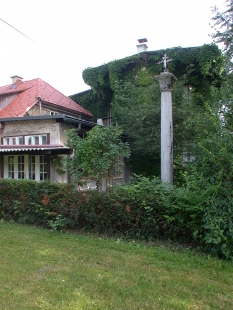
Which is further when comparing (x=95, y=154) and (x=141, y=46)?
(x=141, y=46)

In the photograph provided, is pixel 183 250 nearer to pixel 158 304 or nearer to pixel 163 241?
pixel 163 241

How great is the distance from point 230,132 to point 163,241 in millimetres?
2591

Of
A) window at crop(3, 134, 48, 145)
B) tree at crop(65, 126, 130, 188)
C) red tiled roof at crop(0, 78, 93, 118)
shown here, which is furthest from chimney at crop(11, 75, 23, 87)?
tree at crop(65, 126, 130, 188)

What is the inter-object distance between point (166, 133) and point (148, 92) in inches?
250

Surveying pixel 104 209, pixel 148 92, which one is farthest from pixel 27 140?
pixel 104 209

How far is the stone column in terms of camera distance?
798cm

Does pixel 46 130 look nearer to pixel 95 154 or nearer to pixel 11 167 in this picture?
pixel 11 167

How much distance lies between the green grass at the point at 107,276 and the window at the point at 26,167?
6.75 m

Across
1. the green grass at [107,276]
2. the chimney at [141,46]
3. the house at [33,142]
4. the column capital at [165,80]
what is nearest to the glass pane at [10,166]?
the house at [33,142]

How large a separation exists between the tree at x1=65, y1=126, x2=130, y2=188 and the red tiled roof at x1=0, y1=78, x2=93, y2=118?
719 centimetres

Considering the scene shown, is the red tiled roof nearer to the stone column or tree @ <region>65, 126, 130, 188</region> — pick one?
tree @ <region>65, 126, 130, 188</region>

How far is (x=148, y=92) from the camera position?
45.9 ft

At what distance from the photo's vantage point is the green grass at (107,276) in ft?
11.0

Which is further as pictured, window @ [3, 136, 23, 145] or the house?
window @ [3, 136, 23, 145]
